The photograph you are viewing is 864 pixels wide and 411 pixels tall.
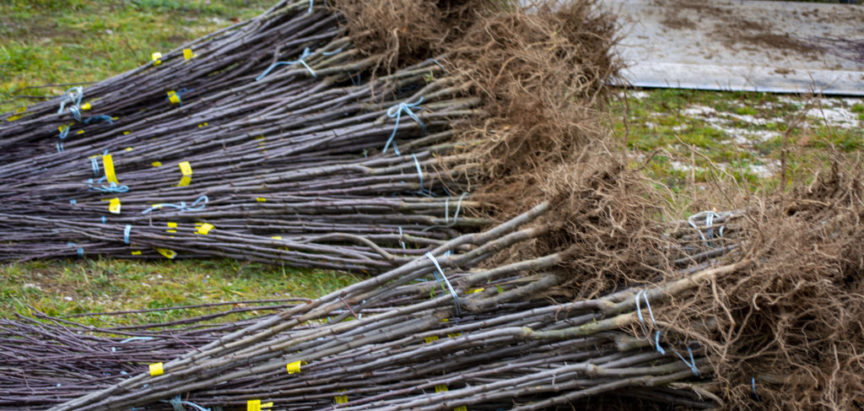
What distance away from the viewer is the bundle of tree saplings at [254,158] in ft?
12.0

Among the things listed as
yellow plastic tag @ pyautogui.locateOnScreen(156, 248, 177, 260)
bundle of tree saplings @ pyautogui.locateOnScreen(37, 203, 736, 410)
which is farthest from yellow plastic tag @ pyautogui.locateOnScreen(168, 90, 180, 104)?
bundle of tree saplings @ pyautogui.locateOnScreen(37, 203, 736, 410)

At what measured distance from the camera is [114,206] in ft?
12.3

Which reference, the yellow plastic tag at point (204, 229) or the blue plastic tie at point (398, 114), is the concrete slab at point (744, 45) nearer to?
the blue plastic tie at point (398, 114)

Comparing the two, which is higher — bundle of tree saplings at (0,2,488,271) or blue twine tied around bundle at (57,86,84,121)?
blue twine tied around bundle at (57,86,84,121)

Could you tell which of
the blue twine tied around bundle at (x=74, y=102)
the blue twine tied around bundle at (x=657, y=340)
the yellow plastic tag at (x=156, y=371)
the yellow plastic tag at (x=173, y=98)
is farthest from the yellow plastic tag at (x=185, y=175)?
the blue twine tied around bundle at (x=657, y=340)

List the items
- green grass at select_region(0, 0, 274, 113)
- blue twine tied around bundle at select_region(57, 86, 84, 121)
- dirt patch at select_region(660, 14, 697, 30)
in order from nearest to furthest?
blue twine tied around bundle at select_region(57, 86, 84, 121) → green grass at select_region(0, 0, 274, 113) → dirt patch at select_region(660, 14, 697, 30)

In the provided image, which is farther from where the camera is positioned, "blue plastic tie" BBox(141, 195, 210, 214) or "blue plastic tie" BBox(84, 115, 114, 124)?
"blue plastic tie" BBox(84, 115, 114, 124)

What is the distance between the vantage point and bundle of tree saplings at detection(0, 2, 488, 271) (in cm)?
364

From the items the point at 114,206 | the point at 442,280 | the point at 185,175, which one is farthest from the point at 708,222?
the point at 114,206

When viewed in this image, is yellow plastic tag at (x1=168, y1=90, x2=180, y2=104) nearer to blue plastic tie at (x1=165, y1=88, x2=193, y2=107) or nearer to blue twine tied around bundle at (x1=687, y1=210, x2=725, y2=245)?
blue plastic tie at (x1=165, y1=88, x2=193, y2=107)

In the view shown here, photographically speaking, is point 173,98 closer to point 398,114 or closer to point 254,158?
point 254,158

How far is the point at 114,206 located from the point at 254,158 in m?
0.79

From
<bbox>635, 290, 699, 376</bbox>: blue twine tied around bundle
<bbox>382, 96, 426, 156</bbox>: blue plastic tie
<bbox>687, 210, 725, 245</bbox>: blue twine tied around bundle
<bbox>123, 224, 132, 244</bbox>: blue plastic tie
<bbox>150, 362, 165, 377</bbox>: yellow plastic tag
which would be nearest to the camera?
<bbox>635, 290, 699, 376</bbox>: blue twine tied around bundle

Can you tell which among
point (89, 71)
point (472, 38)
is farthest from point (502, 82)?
point (89, 71)
